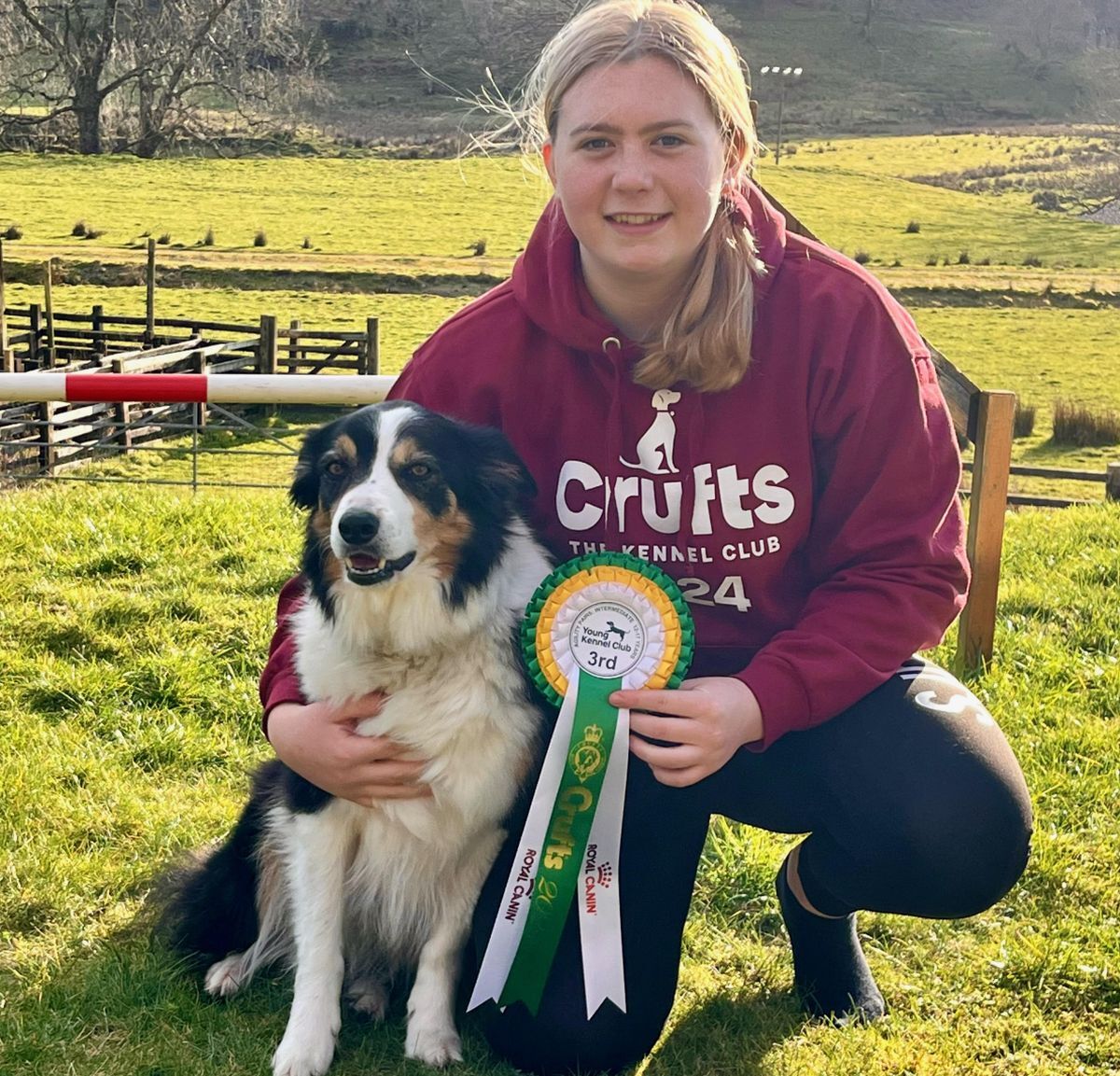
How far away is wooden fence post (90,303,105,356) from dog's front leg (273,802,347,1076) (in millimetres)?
17876

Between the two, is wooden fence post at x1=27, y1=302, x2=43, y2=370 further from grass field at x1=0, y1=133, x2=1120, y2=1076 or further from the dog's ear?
the dog's ear

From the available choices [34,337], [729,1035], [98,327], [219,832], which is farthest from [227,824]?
[98,327]

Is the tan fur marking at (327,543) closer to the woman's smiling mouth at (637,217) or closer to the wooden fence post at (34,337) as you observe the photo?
the woman's smiling mouth at (637,217)

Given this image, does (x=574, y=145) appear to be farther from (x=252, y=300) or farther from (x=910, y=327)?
(x=252, y=300)

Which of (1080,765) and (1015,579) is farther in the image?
(1015,579)

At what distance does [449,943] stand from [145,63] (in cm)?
3097

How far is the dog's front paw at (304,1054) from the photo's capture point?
1957mm

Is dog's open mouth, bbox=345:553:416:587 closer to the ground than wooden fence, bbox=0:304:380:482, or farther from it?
farther from it

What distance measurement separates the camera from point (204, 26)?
93.6ft

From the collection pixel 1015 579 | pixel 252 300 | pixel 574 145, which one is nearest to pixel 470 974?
pixel 574 145

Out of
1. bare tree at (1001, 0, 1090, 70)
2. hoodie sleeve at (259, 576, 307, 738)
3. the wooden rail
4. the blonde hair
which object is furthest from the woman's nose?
bare tree at (1001, 0, 1090, 70)

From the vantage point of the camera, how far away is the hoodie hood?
207cm

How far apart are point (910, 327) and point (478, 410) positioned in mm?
841

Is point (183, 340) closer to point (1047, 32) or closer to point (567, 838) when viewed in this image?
point (567, 838)
